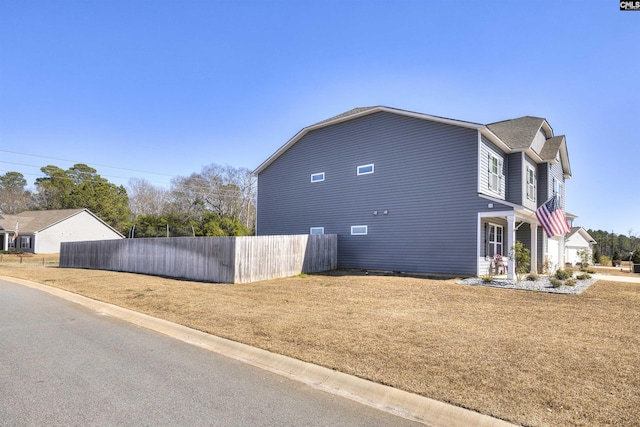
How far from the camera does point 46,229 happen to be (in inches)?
1785

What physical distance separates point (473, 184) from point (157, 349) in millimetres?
13148

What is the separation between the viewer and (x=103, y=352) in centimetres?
570

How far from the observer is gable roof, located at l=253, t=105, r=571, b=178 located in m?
16.2

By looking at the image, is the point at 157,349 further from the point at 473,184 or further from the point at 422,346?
the point at 473,184

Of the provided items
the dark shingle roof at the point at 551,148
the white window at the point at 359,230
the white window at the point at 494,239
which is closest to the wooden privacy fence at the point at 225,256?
the white window at the point at 359,230

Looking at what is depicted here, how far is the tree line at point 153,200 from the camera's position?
4519 cm

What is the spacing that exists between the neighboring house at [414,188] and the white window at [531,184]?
67mm

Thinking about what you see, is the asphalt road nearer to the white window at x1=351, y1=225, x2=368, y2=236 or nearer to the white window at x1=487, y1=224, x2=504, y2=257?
the white window at x1=351, y1=225, x2=368, y2=236

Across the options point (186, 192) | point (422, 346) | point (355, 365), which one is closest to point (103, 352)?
point (355, 365)

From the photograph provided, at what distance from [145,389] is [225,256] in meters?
10.2

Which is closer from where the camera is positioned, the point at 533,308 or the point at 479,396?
the point at 479,396

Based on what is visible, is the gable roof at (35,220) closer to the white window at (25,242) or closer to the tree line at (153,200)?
the white window at (25,242)

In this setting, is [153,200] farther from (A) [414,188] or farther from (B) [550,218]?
(B) [550,218]

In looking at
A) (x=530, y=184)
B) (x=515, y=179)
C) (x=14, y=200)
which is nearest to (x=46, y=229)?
(x=14, y=200)
